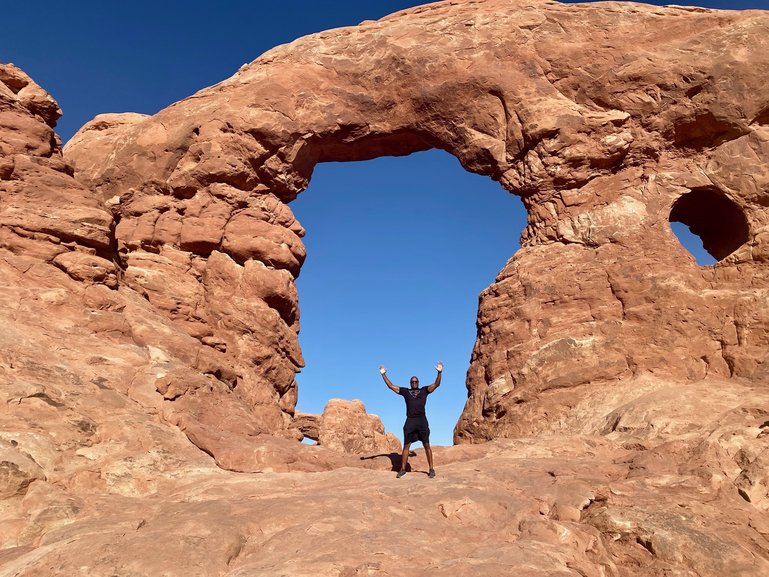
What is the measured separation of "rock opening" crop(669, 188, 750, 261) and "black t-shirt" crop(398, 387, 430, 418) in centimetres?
1079

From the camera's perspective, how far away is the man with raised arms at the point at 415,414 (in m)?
11.3

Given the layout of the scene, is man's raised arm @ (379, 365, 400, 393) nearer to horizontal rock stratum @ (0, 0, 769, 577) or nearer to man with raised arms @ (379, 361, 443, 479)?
man with raised arms @ (379, 361, 443, 479)

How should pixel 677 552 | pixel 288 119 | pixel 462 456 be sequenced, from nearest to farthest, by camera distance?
pixel 677 552
pixel 462 456
pixel 288 119

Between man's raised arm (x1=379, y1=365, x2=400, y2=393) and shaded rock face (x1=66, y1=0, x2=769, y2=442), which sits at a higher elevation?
shaded rock face (x1=66, y1=0, x2=769, y2=442)

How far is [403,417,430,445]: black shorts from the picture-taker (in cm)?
1136

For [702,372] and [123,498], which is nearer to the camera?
[123,498]

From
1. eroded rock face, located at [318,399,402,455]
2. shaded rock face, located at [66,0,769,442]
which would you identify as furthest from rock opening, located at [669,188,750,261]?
eroded rock face, located at [318,399,402,455]

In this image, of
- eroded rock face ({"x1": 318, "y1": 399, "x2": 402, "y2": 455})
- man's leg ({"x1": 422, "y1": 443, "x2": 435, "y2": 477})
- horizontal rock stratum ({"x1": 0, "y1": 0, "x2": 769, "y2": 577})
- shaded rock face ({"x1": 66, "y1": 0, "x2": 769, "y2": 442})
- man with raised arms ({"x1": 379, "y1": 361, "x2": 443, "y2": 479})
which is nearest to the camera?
horizontal rock stratum ({"x1": 0, "y1": 0, "x2": 769, "y2": 577})

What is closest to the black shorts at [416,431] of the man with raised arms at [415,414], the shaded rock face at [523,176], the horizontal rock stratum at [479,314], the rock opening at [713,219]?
the man with raised arms at [415,414]

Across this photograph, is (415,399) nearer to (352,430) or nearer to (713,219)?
(713,219)

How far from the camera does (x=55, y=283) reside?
13164mm

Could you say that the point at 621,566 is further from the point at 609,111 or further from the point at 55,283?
the point at 609,111

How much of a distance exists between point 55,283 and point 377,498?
861 centimetres

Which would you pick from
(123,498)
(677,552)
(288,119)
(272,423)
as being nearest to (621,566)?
(677,552)
